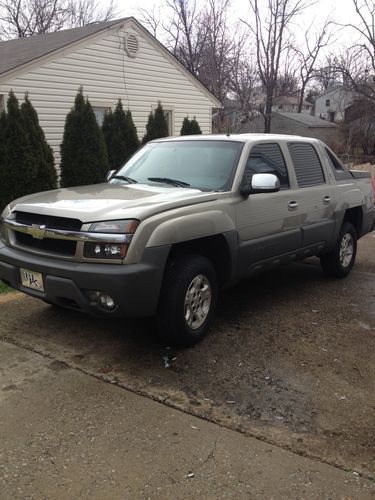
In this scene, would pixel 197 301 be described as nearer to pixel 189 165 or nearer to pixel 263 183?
pixel 263 183

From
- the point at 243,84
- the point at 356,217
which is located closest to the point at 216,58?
the point at 243,84

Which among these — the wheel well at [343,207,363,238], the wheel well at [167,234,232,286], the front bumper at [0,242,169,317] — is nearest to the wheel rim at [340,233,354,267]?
the wheel well at [343,207,363,238]

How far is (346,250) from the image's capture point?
6.44 m

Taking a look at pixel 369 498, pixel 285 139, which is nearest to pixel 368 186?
pixel 285 139

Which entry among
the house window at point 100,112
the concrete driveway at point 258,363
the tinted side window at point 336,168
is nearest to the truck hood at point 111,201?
the concrete driveway at point 258,363

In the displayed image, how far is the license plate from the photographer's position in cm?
383

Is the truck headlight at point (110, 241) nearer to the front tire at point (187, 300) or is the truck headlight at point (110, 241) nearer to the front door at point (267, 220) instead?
the front tire at point (187, 300)

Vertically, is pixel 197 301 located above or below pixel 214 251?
below

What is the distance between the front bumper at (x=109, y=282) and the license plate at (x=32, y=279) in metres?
0.05

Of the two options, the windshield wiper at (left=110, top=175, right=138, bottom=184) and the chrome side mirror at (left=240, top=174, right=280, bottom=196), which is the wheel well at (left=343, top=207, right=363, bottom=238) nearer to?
the chrome side mirror at (left=240, top=174, right=280, bottom=196)

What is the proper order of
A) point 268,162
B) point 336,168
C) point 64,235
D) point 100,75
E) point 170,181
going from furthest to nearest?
point 100,75, point 336,168, point 268,162, point 170,181, point 64,235

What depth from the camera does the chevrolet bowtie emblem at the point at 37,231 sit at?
3.82 m

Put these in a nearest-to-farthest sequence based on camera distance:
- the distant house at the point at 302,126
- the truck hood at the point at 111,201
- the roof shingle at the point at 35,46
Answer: the truck hood at the point at 111,201 < the roof shingle at the point at 35,46 < the distant house at the point at 302,126

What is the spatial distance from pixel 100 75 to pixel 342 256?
1022cm
